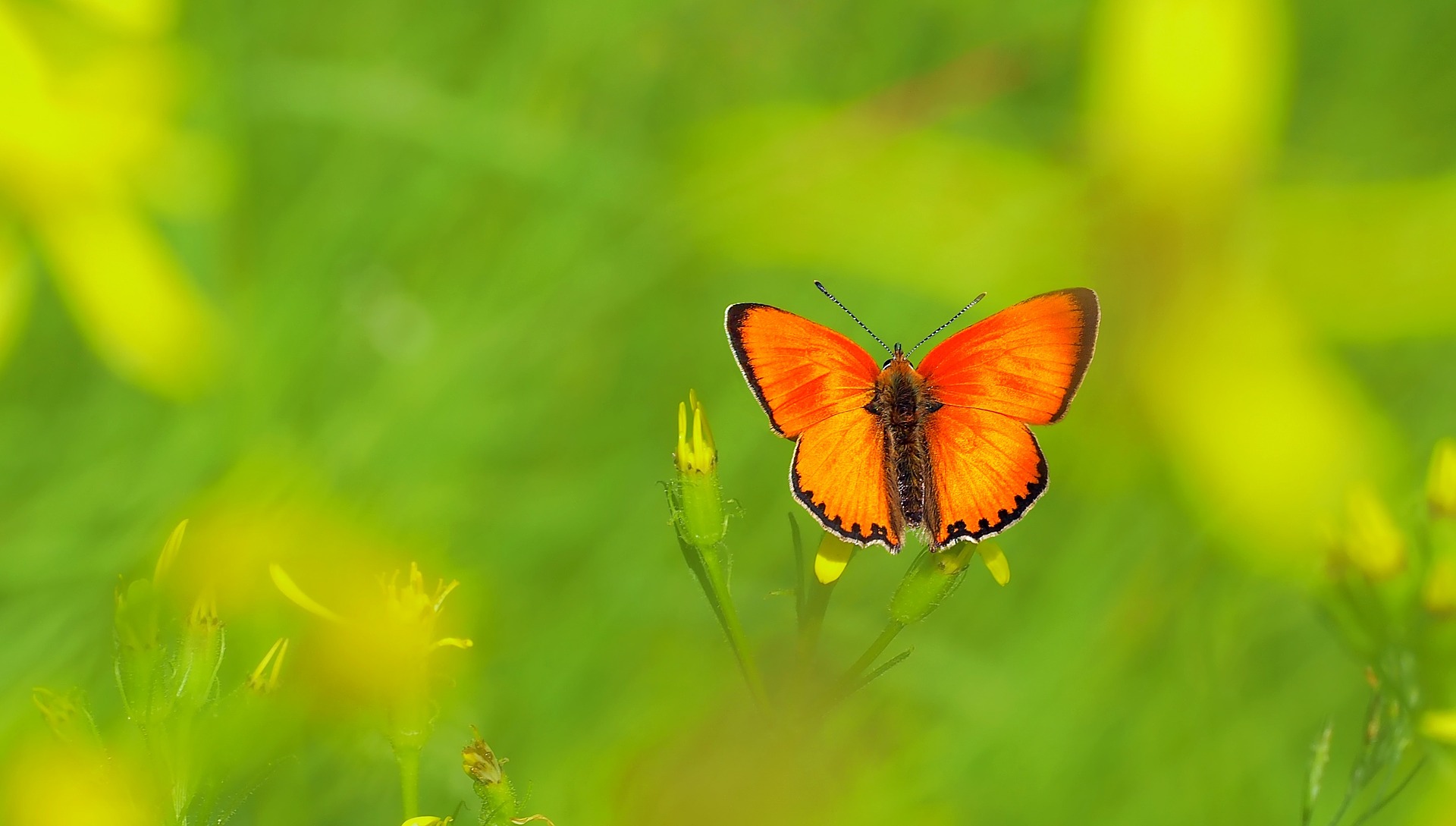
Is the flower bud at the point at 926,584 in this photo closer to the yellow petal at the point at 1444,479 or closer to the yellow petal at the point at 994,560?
the yellow petal at the point at 994,560

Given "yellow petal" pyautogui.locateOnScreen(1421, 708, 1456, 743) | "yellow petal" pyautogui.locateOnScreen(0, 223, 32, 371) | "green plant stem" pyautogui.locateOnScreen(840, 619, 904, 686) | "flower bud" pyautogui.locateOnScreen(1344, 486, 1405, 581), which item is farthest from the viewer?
"yellow petal" pyautogui.locateOnScreen(0, 223, 32, 371)

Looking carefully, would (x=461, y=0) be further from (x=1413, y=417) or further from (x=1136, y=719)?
(x=1413, y=417)

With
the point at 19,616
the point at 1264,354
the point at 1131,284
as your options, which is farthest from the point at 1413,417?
the point at 19,616

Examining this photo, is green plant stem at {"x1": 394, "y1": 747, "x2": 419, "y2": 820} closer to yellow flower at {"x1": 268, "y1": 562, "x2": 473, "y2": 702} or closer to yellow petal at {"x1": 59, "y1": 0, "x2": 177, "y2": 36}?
yellow flower at {"x1": 268, "y1": 562, "x2": 473, "y2": 702}

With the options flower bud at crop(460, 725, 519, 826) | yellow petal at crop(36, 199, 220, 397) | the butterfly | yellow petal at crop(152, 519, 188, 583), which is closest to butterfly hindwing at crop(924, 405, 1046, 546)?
the butterfly

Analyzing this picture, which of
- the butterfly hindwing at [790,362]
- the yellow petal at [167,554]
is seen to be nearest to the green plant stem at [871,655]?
the butterfly hindwing at [790,362]

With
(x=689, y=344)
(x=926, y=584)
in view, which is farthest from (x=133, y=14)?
(x=926, y=584)
